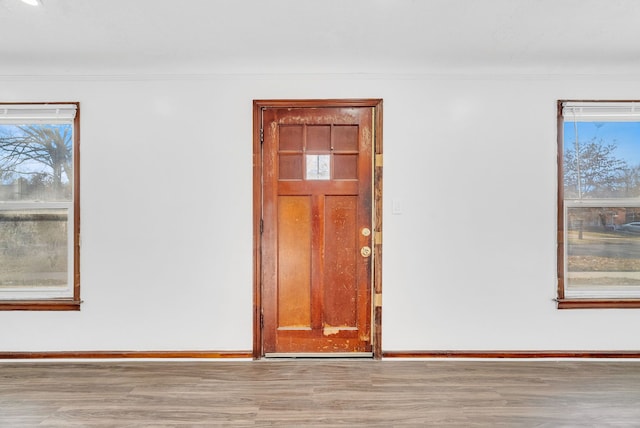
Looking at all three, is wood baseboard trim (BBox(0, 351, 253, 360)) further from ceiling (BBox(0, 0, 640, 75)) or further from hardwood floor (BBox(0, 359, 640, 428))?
ceiling (BBox(0, 0, 640, 75))

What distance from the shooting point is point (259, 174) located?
9.98ft

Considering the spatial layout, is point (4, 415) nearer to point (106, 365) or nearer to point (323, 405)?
point (106, 365)

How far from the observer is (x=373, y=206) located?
306 cm

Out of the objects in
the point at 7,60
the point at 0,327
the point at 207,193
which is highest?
the point at 7,60

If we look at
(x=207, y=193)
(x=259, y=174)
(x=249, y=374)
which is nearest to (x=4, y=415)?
(x=249, y=374)

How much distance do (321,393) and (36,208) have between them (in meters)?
2.53

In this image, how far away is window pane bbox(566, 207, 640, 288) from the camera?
3102 millimetres

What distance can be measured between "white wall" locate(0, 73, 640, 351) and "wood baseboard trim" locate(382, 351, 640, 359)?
5cm

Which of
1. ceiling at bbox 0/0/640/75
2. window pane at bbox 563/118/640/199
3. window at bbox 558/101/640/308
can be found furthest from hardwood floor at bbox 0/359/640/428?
ceiling at bbox 0/0/640/75

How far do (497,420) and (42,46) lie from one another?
362 cm

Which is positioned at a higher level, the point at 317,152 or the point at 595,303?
the point at 317,152

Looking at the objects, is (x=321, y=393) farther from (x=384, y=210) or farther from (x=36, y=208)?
(x=36, y=208)

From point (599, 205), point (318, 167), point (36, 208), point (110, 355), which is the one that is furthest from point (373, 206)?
point (36, 208)

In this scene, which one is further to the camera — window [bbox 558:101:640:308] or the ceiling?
window [bbox 558:101:640:308]
